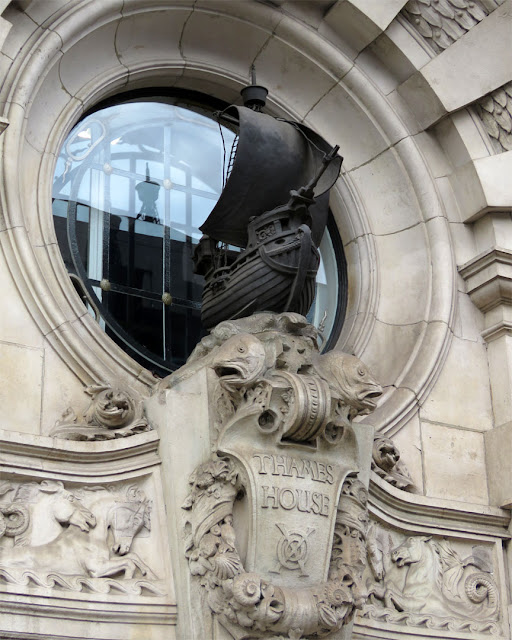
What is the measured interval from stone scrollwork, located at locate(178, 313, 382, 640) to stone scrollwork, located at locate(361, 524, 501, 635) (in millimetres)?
692

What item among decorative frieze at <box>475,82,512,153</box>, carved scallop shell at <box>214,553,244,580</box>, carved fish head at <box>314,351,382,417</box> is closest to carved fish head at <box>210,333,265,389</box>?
carved fish head at <box>314,351,382,417</box>

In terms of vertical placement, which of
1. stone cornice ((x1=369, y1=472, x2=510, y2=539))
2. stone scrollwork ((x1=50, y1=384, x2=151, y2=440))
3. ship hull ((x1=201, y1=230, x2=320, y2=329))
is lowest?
stone cornice ((x1=369, y1=472, x2=510, y2=539))

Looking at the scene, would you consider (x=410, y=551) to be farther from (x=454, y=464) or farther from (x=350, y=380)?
(x=350, y=380)

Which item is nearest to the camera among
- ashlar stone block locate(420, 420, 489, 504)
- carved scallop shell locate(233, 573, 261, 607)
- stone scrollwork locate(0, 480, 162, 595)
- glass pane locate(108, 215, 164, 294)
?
carved scallop shell locate(233, 573, 261, 607)

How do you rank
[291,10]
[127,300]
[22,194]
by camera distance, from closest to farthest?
[22,194] → [127,300] → [291,10]

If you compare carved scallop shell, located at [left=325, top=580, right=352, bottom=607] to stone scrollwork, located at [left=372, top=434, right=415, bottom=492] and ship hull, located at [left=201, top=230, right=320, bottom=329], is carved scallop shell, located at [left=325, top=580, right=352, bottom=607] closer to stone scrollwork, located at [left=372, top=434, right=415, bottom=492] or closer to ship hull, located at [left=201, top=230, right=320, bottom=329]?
stone scrollwork, located at [left=372, top=434, right=415, bottom=492]

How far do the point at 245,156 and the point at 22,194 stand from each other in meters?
1.44

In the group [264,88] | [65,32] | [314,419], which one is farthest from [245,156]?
[314,419]

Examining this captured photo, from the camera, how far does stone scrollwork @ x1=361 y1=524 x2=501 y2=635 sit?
909cm

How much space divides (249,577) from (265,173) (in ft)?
9.16

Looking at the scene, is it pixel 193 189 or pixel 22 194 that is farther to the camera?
pixel 193 189

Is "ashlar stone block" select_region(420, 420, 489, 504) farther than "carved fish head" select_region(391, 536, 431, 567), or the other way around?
"ashlar stone block" select_region(420, 420, 489, 504)

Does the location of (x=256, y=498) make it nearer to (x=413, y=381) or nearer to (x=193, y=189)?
(x=413, y=381)

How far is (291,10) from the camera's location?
34.7 ft
